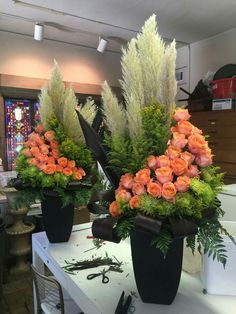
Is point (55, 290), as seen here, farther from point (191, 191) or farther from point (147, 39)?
point (147, 39)

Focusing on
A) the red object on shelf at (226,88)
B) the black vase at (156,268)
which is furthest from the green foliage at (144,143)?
the red object on shelf at (226,88)

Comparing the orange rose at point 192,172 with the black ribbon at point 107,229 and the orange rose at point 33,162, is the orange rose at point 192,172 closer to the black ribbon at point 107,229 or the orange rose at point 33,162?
the black ribbon at point 107,229

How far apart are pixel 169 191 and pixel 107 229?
217 millimetres

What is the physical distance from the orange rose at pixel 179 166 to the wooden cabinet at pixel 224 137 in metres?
2.13

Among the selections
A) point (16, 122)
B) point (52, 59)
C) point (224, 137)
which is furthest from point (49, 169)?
point (52, 59)

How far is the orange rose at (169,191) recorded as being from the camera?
0.76 m

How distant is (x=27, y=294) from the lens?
2582 mm

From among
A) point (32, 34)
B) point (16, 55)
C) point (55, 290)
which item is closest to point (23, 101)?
point (16, 55)

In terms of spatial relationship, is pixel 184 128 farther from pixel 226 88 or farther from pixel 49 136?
pixel 226 88

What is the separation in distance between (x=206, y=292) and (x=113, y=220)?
42 centimetres

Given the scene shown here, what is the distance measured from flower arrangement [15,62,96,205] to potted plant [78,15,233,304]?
18.7 inches

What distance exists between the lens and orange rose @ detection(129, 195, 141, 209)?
791 mm

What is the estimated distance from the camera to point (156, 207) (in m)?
0.76

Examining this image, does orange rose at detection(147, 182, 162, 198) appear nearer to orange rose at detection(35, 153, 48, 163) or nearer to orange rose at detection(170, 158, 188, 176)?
orange rose at detection(170, 158, 188, 176)
